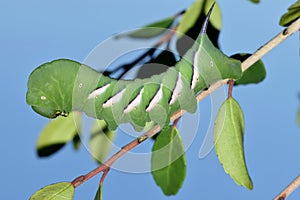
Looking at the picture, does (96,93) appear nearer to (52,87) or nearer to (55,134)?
(52,87)

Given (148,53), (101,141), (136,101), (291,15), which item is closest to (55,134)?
(101,141)

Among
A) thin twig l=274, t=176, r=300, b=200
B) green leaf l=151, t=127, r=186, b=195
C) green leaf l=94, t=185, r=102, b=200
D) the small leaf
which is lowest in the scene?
thin twig l=274, t=176, r=300, b=200

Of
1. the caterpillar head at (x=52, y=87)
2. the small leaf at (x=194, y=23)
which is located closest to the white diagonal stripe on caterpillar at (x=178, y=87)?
the caterpillar head at (x=52, y=87)

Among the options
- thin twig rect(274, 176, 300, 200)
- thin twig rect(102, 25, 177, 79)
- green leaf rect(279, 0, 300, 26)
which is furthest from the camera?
thin twig rect(102, 25, 177, 79)

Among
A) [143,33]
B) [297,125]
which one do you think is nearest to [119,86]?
[143,33]

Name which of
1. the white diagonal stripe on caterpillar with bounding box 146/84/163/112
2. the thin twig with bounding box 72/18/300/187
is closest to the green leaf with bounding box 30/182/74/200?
the thin twig with bounding box 72/18/300/187

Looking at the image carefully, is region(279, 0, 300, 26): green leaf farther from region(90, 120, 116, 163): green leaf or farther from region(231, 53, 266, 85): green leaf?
region(90, 120, 116, 163): green leaf

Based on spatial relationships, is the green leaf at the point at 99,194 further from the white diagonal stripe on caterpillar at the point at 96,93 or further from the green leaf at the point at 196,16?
the green leaf at the point at 196,16
